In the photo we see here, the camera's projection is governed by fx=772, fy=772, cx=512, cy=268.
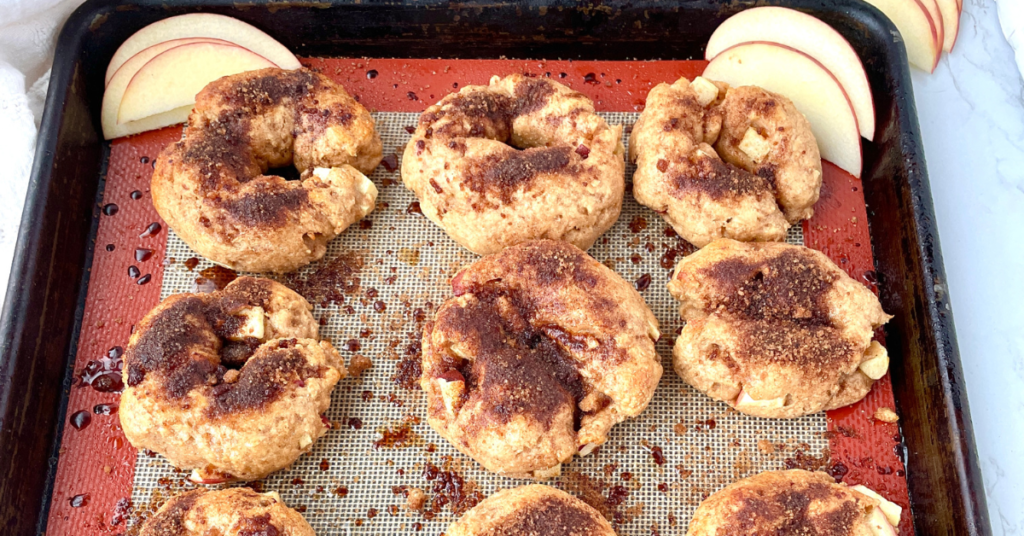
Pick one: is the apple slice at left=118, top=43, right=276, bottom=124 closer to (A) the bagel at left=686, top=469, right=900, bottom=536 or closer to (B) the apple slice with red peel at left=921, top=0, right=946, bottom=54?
(A) the bagel at left=686, top=469, right=900, bottom=536

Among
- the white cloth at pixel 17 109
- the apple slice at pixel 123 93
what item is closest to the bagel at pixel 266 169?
the apple slice at pixel 123 93

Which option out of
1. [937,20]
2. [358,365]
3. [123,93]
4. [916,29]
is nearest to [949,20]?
[937,20]

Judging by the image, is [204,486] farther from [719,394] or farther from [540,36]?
[540,36]

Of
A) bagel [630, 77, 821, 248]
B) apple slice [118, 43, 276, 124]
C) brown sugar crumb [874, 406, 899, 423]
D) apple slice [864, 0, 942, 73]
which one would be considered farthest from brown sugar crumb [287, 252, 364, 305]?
apple slice [864, 0, 942, 73]

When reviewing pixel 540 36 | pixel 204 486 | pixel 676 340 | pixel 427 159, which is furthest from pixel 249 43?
pixel 676 340

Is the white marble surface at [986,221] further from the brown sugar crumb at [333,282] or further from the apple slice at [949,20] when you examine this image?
the brown sugar crumb at [333,282]

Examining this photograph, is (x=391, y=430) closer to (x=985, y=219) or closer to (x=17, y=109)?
(x=17, y=109)
